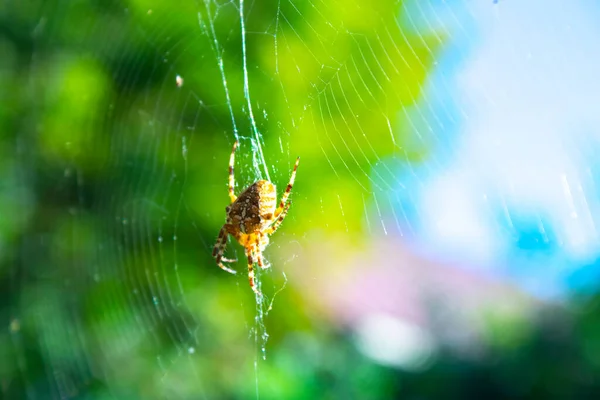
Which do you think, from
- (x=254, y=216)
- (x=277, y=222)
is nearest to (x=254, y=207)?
(x=254, y=216)

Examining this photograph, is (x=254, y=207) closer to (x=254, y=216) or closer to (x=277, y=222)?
(x=254, y=216)

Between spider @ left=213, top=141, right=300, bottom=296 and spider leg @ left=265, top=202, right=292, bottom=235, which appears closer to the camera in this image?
spider @ left=213, top=141, right=300, bottom=296

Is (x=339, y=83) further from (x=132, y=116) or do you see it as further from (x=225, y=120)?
(x=132, y=116)

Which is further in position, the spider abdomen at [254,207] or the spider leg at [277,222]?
the spider leg at [277,222]

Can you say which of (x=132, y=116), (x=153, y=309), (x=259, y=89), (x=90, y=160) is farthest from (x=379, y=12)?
(x=153, y=309)

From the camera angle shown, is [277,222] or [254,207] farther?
[277,222]

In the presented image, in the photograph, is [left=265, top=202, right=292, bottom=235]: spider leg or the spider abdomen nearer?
the spider abdomen

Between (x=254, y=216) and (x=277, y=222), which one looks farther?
(x=277, y=222)

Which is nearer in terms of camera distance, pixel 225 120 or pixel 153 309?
pixel 225 120
